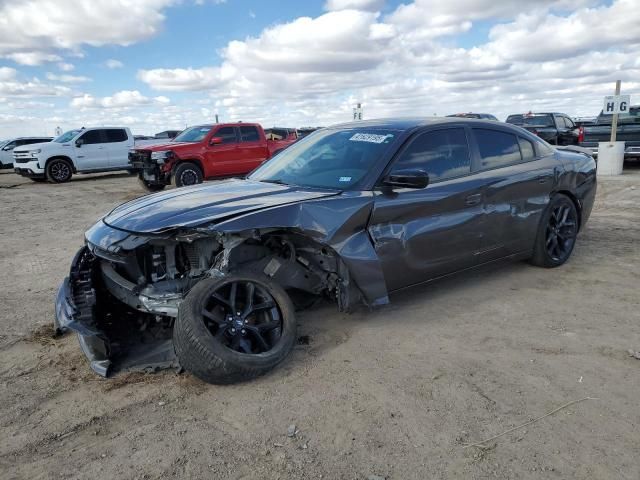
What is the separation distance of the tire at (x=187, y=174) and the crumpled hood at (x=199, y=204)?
8842mm

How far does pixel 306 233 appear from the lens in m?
3.49

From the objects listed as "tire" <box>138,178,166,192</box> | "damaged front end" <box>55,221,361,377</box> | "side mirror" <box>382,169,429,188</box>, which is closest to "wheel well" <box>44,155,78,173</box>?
"tire" <box>138,178,166,192</box>

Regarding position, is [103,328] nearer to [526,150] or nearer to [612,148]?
[526,150]

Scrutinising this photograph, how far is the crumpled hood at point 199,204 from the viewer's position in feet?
10.9

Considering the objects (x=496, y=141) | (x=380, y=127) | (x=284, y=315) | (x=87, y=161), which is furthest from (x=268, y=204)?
(x=87, y=161)

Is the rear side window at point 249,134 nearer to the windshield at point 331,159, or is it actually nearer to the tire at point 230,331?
the windshield at point 331,159

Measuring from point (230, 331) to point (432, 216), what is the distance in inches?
72.2

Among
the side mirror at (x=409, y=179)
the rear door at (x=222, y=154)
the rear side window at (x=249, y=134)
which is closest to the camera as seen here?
the side mirror at (x=409, y=179)

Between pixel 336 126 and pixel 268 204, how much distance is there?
1673mm

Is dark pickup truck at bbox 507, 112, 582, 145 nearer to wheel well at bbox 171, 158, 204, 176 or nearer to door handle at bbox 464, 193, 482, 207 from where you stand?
wheel well at bbox 171, 158, 204, 176

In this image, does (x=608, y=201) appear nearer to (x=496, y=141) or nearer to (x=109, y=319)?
(x=496, y=141)

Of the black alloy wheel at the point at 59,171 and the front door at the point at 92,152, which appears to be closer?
the black alloy wheel at the point at 59,171

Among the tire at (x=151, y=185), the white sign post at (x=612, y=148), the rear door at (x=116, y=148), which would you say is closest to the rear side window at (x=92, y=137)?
the rear door at (x=116, y=148)

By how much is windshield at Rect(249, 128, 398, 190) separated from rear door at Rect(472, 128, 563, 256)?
1.02m
